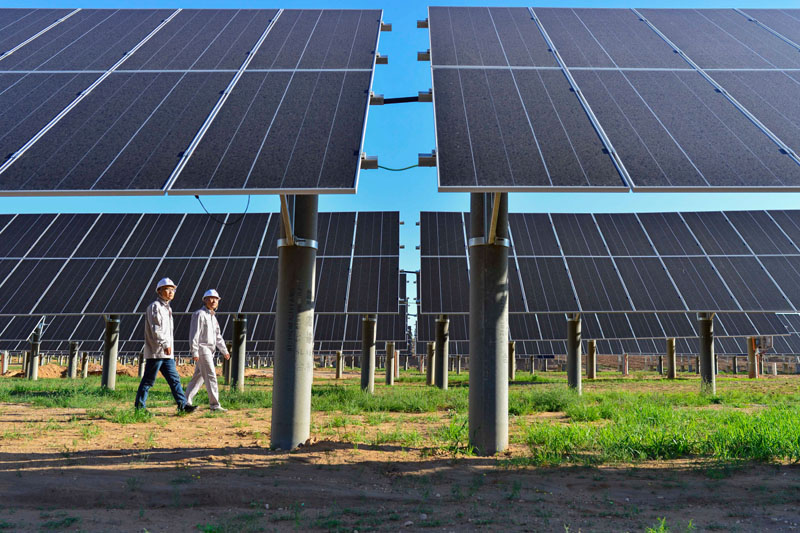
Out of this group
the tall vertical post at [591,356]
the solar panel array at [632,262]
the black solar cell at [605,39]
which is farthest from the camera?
the tall vertical post at [591,356]

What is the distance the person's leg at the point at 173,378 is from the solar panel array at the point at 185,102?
4381 mm

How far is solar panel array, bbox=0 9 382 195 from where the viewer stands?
5.65m

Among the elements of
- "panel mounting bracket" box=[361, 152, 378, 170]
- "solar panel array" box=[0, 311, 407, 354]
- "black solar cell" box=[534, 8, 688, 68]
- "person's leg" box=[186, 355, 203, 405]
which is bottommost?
"person's leg" box=[186, 355, 203, 405]

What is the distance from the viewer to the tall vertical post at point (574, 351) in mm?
15555

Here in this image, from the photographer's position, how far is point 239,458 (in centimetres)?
636

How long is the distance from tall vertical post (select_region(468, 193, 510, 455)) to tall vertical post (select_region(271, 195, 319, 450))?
6.67 feet

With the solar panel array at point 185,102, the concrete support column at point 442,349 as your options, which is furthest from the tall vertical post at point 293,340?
the concrete support column at point 442,349

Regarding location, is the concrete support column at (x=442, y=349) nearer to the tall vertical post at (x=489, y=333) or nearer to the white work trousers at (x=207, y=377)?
the white work trousers at (x=207, y=377)

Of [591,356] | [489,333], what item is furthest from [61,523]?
[591,356]

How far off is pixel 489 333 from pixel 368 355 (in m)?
9.44

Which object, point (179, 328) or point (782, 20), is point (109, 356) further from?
point (782, 20)

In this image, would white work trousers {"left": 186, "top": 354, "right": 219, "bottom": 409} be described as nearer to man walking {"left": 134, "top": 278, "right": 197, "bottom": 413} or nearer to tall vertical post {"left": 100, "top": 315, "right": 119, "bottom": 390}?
man walking {"left": 134, "top": 278, "right": 197, "bottom": 413}

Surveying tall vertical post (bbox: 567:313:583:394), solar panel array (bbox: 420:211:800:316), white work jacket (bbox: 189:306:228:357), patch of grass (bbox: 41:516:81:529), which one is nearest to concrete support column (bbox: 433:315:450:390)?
solar panel array (bbox: 420:211:800:316)

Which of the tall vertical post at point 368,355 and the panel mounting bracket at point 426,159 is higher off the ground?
the panel mounting bracket at point 426,159
